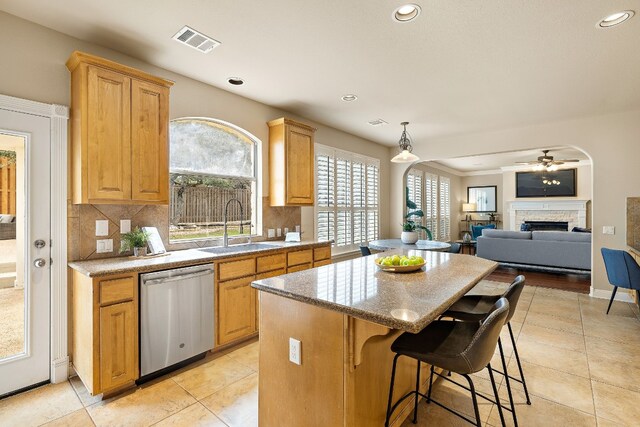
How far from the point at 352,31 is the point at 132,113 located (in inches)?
73.5

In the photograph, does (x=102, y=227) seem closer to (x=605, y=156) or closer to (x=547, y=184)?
(x=605, y=156)

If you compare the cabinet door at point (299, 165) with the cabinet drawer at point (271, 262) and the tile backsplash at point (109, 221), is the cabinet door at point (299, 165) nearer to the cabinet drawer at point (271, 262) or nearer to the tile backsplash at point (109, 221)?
the cabinet drawer at point (271, 262)

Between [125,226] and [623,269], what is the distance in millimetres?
5317

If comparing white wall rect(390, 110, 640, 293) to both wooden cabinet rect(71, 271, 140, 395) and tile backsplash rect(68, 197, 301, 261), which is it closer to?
tile backsplash rect(68, 197, 301, 261)

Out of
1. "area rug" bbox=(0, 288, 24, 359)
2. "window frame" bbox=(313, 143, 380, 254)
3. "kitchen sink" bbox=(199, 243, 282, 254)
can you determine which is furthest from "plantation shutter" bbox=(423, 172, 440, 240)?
"area rug" bbox=(0, 288, 24, 359)

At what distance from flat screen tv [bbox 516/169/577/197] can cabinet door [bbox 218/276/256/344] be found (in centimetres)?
994

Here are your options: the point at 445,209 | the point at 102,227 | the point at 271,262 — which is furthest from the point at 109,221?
the point at 445,209

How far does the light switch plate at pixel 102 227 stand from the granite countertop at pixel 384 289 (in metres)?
1.71

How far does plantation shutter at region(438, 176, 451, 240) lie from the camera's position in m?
10.1

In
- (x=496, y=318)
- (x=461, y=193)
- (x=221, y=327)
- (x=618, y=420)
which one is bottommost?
(x=618, y=420)

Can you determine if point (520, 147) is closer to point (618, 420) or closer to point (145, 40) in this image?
point (618, 420)

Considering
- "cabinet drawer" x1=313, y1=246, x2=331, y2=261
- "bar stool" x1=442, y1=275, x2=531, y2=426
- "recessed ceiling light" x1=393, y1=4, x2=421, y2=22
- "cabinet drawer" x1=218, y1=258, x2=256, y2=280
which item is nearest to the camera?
"bar stool" x1=442, y1=275, x2=531, y2=426

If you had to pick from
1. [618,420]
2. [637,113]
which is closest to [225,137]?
[618,420]

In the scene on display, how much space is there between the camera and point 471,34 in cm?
248
